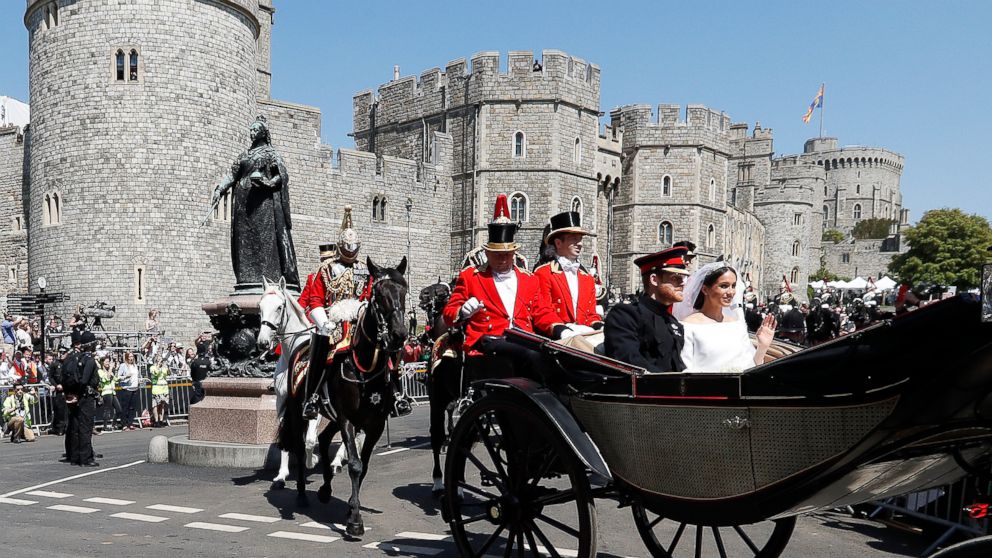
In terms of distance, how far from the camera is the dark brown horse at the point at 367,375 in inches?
272

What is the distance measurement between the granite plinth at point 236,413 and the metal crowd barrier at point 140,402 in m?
6.76

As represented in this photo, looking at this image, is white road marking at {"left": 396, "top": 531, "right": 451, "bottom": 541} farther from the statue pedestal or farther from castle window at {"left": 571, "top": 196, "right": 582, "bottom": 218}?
castle window at {"left": 571, "top": 196, "right": 582, "bottom": 218}

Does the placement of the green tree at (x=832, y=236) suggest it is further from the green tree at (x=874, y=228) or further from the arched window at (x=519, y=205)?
the arched window at (x=519, y=205)

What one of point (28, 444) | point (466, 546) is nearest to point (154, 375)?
point (28, 444)

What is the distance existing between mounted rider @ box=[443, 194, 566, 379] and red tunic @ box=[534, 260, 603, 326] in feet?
0.45

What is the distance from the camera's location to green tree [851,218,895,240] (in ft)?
385

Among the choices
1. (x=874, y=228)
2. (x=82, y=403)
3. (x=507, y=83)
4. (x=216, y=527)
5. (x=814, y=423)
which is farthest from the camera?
(x=874, y=228)

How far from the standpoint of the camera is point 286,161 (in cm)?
3900

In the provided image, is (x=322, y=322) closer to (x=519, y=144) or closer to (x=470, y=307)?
(x=470, y=307)

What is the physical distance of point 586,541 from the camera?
4590 millimetres

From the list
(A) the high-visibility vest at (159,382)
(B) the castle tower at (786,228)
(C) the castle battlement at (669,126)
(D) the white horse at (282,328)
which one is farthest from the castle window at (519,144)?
(B) the castle tower at (786,228)

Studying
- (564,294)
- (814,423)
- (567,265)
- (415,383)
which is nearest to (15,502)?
(564,294)

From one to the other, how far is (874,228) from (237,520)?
12271cm

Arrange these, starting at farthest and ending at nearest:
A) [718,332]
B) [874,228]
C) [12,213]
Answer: [874,228] < [12,213] < [718,332]
